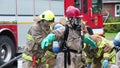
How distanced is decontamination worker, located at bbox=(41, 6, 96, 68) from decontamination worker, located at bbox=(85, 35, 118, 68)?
640 millimetres

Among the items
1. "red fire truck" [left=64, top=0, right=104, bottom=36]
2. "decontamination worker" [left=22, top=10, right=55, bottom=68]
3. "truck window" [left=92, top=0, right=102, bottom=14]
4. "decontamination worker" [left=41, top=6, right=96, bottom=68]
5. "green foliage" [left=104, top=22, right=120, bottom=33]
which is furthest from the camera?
"green foliage" [left=104, top=22, right=120, bottom=33]

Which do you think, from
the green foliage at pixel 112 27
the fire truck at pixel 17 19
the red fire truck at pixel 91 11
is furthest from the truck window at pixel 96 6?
the green foliage at pixel 112 27

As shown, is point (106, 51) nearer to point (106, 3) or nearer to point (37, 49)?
point (37, 49)

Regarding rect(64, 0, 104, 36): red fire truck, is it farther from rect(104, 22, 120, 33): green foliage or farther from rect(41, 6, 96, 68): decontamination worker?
rect(104, 22, 120, 33): green foliage

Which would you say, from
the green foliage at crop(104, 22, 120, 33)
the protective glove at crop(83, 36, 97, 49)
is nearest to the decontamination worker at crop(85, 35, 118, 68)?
the protective glove at crop(83, 36, 97, 49)

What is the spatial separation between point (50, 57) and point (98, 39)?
1.88m

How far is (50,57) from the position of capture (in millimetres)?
10406

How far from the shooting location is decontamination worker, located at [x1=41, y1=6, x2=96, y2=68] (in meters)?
7.98

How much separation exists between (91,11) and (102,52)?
8.30 metres

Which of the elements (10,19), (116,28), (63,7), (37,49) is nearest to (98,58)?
(37,49)

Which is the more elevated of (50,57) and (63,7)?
(63,7)

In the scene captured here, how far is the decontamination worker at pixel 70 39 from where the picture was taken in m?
7.98

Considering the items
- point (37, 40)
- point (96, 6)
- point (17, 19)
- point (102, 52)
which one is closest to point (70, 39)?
point (102, 52)

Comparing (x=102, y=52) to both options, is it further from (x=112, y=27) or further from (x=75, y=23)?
(x=112, y=27)
